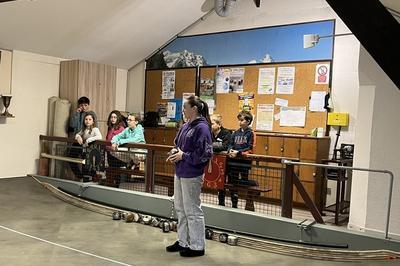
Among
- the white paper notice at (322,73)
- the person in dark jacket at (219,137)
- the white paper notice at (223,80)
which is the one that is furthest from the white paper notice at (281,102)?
the person in dark jacket at (219,137)

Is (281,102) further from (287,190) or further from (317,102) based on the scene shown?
(287,190)

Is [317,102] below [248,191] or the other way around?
the other way around

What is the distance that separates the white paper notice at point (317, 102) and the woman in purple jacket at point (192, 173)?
11.9 ft

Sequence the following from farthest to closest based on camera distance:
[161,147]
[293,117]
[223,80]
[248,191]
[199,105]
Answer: [223,80], [293,117], [161,147], [248,191], [199,105]

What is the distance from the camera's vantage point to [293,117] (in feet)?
24.4

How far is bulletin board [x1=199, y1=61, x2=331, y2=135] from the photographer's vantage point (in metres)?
7.20

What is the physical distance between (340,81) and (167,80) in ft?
12.8

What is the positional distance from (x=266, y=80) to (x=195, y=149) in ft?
13.7

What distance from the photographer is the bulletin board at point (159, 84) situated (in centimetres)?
883

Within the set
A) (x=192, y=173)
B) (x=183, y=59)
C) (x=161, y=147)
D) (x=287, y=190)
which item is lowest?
(x=287, y=190)

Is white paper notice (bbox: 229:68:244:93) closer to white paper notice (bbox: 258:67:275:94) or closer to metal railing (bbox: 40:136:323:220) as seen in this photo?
white paper notice (bbox: 258:67:275:94)

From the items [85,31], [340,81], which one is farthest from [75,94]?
[340,81]

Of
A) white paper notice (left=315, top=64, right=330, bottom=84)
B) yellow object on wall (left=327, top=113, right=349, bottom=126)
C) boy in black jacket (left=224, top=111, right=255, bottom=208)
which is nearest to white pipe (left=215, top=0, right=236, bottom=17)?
white paper notice (left=315, top=64, right=330, bottom=84)

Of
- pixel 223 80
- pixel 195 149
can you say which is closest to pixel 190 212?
pixel 195 149
